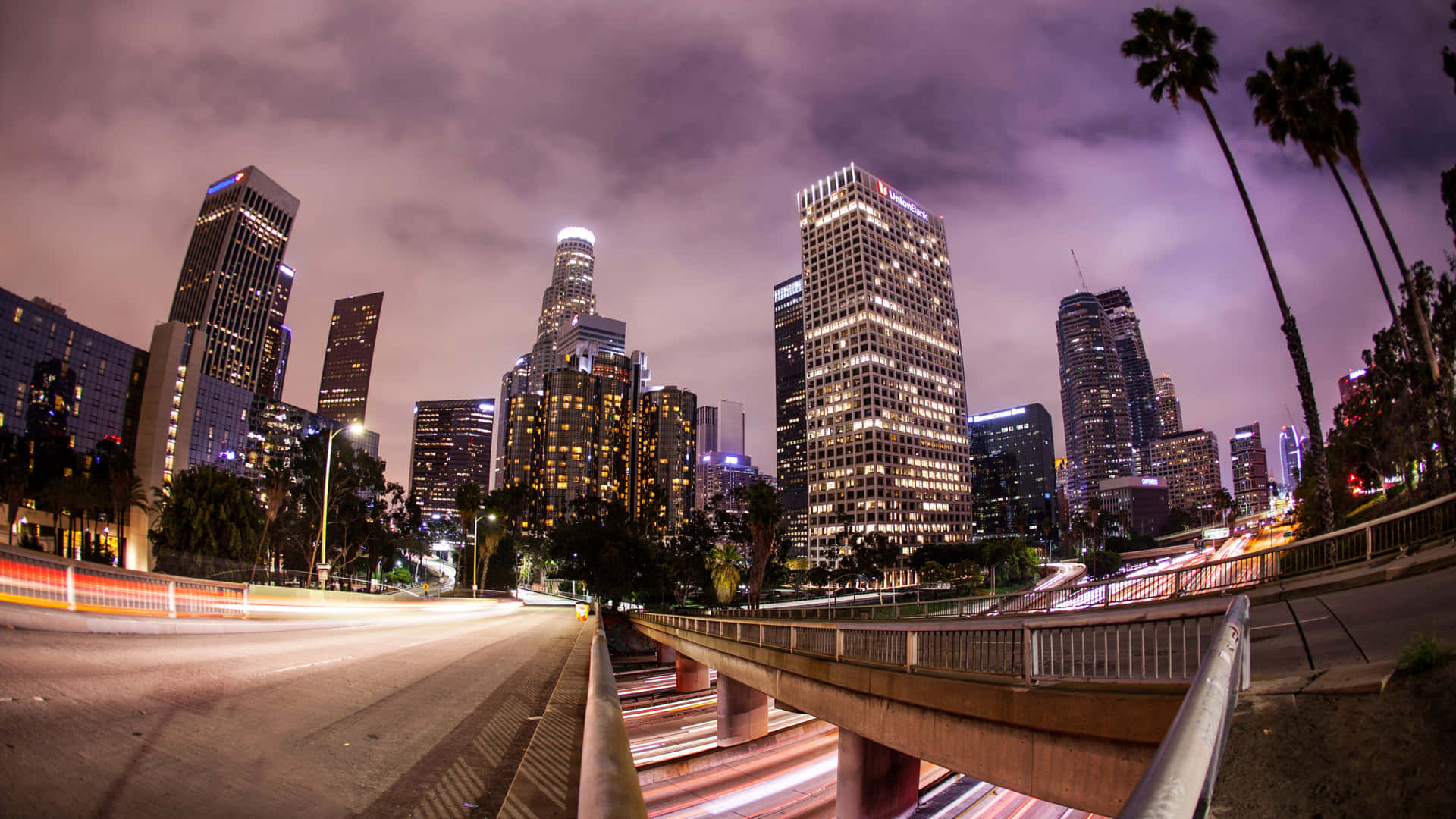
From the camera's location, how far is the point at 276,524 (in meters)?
83.6

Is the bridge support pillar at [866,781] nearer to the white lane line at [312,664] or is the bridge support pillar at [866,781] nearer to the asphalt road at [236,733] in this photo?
the asphalt road at [236,733]

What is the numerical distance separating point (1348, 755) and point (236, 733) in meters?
8.89

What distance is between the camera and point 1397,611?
34.9ft

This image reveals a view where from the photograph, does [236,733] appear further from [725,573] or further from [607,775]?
[725,573]

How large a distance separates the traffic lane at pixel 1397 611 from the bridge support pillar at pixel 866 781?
9.56 m

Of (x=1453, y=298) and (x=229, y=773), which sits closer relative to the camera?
(x=229, y=773)

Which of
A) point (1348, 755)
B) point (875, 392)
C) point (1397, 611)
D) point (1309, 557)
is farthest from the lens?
point (875, 392)

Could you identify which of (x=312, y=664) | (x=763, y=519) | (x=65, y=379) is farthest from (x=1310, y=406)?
(x=65, y=379)

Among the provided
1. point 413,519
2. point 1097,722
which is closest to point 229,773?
point 1097,722

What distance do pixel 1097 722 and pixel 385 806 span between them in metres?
7.62

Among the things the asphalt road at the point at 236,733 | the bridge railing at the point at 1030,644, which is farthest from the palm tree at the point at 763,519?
the asphalt road at the point at 236,733

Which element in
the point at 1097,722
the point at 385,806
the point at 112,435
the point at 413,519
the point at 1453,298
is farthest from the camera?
the point at 112,435

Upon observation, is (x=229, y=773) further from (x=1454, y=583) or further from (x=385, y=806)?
(x=1454, y=583)

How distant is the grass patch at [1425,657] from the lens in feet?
16.5
